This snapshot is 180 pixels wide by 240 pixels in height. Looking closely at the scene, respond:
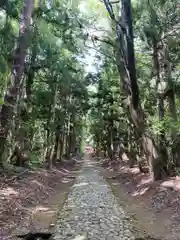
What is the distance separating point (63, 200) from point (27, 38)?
584cm

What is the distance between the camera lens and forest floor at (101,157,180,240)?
7.99m

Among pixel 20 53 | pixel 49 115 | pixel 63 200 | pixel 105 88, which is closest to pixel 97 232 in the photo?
pixel 63 200

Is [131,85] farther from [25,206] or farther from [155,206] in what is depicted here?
[25,206]

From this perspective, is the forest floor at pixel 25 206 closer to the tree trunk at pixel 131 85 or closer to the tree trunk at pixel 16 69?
the tree trunk at pixel 16 69

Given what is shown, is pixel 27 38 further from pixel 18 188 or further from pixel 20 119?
pixel 20 119

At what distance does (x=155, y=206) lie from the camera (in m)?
10.3

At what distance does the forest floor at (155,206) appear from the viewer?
7988mm

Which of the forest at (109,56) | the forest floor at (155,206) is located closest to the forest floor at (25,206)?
the forest at (109,56)

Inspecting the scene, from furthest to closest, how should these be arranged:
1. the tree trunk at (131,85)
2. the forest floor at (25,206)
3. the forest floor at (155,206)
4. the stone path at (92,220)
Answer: the tree trunk at (131,85) < the forest floor at (155,206) < the forest floor at (25,206) < the stone path at (92,220)

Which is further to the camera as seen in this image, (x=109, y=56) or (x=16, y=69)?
(x=109, y=56)

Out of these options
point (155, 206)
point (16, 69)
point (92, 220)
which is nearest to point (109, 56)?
point (16, 69)

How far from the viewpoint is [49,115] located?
21.8m

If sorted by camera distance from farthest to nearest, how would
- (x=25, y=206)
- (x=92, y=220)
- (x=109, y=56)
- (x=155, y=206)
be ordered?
1. (x=109, y=56)
2. (x=155, y=206)
3. (x=25, y=206)
4. (x=92, y=220)

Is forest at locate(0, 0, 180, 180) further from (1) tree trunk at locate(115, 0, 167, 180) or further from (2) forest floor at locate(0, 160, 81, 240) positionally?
(2) forest floor at locate(0, 160, 81, 240)
